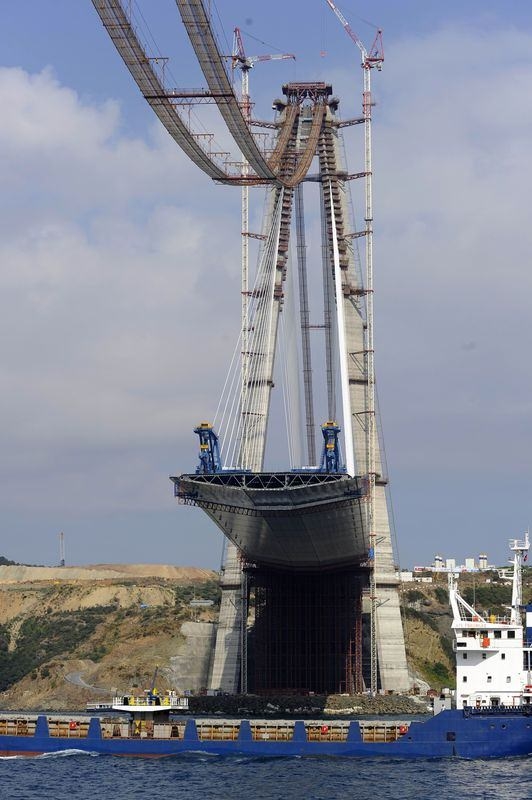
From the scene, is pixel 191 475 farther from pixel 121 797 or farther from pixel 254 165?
pixel 121 797

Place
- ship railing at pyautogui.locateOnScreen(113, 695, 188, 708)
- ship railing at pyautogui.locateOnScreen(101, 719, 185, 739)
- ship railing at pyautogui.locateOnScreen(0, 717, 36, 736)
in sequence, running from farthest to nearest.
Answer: ship railing at pyautogui.locateOnScreen(0, 717, 36, 736) < ship railing at pyautogui.locateOnScreen(113, 695, 188, 708) < ship railing at pyautogui.locateOnScreen(101, 719, 185, 739)

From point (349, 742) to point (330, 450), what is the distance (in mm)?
26392

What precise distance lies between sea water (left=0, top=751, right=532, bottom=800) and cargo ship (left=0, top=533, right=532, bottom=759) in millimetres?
627

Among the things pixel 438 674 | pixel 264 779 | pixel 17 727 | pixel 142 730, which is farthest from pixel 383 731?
pixel 438 674

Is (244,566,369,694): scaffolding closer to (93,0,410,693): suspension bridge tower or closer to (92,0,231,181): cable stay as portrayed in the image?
(93,0,410,693): suspension bridge tower

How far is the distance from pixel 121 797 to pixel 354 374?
5597 centimetres

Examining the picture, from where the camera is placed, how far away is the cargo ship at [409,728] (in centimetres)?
5591

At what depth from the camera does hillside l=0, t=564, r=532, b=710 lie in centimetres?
10875

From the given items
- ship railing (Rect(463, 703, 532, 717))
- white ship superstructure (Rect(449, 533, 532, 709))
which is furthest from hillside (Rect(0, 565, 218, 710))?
ship railing (Rect(463, 703, 532, 717))

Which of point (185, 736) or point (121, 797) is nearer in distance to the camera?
point (121, 797)

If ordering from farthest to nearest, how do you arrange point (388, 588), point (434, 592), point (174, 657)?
point (434, 592) < point (174, 657) < point (388, 588)

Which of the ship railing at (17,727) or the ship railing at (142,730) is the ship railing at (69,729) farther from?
the ship railing at (17,727)

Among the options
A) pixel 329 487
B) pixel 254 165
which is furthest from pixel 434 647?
pixel 254 165

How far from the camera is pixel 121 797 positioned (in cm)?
4897
